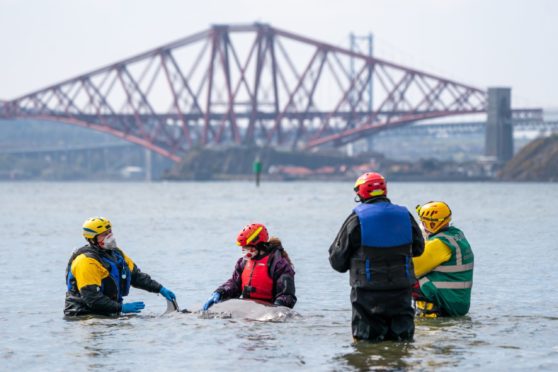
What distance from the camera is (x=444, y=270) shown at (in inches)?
585

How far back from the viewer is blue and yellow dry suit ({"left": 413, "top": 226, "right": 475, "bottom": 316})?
14.7 meters

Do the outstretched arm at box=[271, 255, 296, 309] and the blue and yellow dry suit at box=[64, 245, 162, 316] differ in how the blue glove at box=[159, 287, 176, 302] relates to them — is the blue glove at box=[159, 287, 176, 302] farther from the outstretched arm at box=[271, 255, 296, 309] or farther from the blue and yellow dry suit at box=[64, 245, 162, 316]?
the outstretched arm at box=[271, 255, 296, 309]

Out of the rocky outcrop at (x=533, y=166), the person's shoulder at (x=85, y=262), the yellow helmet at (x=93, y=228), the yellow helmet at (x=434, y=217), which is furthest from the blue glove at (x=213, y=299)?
the rocky outcrop at (x=533, y=166)

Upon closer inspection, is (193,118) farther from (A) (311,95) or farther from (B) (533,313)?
(B) (533,313)

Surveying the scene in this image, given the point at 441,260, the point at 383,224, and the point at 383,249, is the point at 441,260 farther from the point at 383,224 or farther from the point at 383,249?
the point at 383,224

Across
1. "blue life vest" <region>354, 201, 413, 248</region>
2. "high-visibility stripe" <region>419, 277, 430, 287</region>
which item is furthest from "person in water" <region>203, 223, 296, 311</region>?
"blue life vest" <region>354, 201, 413, 248</region>

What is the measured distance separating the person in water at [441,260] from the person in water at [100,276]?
10.5 ft

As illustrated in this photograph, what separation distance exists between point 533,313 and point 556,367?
5.72 meters

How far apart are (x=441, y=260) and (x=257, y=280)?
2.25 meters

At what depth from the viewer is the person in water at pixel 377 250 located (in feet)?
41.3

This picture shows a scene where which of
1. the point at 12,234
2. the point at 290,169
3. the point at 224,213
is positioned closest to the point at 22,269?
the point at 12,234

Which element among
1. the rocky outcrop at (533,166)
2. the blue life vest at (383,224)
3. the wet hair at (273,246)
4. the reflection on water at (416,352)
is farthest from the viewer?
the rocky outcrop at (533,166)

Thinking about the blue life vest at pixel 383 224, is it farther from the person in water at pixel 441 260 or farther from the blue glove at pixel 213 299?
the blue glove at pixel 213 299

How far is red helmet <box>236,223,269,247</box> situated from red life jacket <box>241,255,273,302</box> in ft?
0.84
